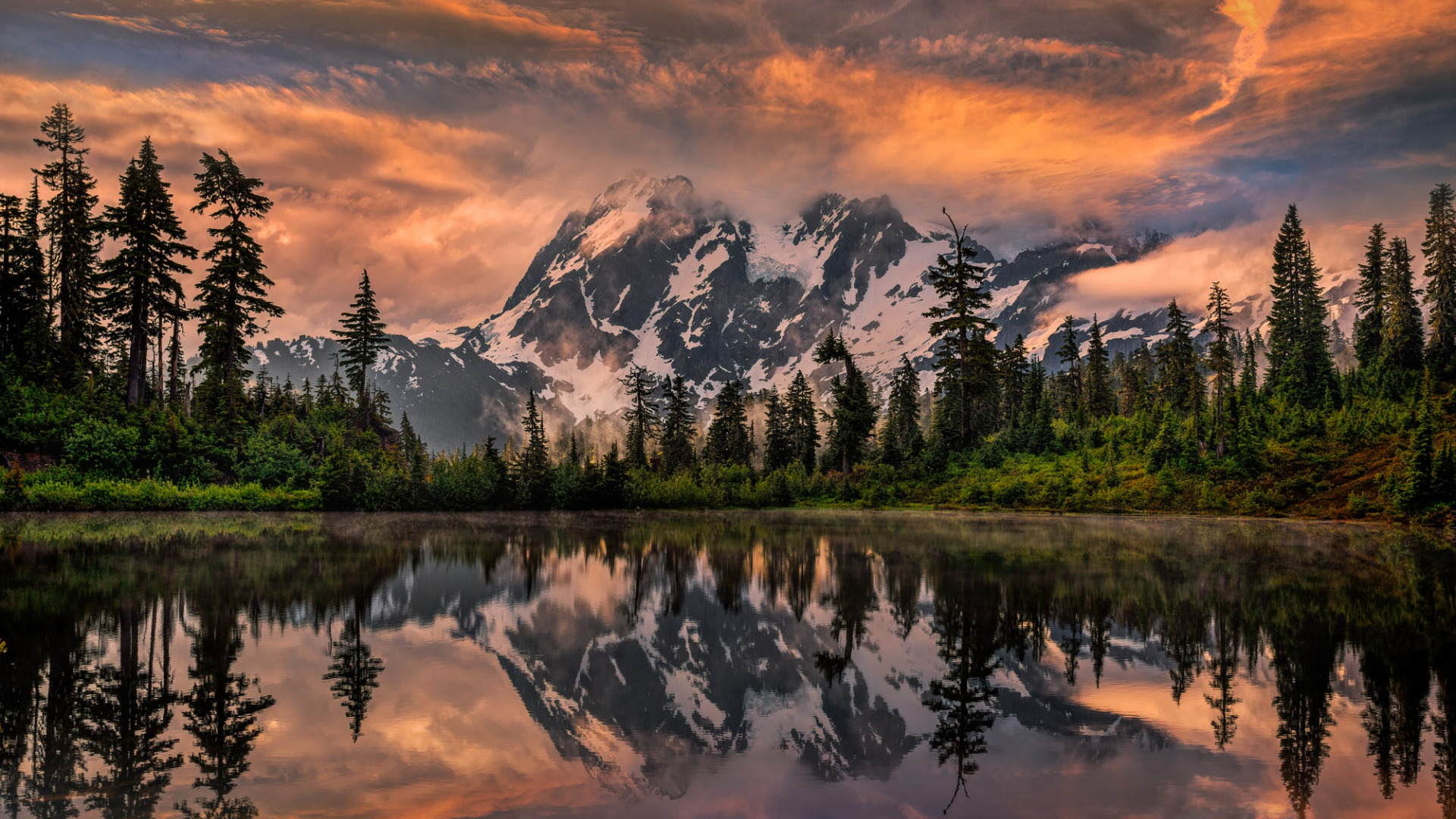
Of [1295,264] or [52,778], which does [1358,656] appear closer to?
[52,778]


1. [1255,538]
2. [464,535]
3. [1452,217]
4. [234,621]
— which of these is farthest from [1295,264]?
[234,621]

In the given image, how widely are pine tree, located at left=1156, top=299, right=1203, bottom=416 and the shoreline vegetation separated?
394mm

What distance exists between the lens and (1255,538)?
30.7m

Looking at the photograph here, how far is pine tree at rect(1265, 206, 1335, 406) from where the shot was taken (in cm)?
5969

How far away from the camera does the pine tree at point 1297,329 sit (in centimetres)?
5969

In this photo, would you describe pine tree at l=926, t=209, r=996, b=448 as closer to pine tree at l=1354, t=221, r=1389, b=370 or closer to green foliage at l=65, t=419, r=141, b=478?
pine tree at l=1354, t=221, r=1389, b=370

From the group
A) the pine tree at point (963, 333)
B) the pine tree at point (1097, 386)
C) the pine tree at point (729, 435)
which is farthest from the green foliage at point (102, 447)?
the pine tree at point (1097, 386)

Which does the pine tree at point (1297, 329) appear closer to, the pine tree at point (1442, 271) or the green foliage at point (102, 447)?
the pine tree at point (1442, 271)

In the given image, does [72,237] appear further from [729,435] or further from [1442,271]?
[1442,271]

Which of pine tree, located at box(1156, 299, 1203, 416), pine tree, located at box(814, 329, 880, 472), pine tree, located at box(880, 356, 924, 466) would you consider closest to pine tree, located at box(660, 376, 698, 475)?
pine tree, located at box(814, 329, 880, 472)

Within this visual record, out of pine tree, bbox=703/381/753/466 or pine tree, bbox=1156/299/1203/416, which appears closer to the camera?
pine tree, bbox=1156/299/1203/416

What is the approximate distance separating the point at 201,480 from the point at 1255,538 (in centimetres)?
5217

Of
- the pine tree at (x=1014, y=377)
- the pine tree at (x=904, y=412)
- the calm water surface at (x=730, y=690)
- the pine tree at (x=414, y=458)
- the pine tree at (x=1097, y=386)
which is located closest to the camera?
the calm water surface at (x=730, y=690)

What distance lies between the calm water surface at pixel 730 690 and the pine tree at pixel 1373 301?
52286 mm
